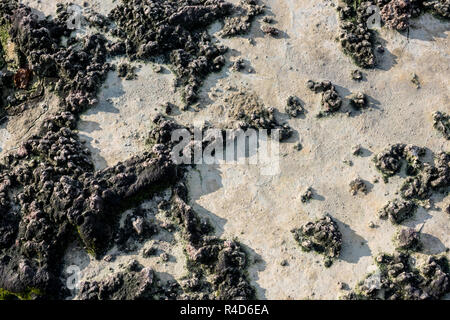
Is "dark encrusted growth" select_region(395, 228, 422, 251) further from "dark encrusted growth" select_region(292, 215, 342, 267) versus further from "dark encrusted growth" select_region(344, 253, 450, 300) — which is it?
"dark encrusted growth" select_region(292, 215, 342, 267)

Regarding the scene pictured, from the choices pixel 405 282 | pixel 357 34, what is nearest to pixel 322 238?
pixel 405 282

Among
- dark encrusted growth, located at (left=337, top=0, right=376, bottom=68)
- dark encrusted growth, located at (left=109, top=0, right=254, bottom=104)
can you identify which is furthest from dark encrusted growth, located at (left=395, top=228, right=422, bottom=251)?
dark encrusted growth, located at (left=109, top=0, right=254, bottom=104)

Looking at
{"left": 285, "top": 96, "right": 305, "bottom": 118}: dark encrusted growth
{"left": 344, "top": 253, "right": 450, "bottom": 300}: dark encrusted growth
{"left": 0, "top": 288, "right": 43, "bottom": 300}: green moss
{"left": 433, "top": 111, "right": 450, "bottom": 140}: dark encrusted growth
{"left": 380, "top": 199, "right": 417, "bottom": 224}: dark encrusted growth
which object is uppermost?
{"left": 285, "top": 96, "right": 305, "bottom": 118}: dark encrusted growth

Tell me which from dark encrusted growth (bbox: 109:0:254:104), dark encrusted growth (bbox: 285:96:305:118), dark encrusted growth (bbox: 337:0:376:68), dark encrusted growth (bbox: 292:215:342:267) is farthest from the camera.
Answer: dark encrusted growth (bbox: 109:0:254:104)

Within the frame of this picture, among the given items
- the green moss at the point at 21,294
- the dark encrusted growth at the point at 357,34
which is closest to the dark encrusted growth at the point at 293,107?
the dark encrusted growth at the point at 357,34

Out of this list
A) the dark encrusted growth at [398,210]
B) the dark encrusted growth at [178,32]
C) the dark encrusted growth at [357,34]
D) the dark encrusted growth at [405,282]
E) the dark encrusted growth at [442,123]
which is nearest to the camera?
the dark encrusted growth at [405,282]

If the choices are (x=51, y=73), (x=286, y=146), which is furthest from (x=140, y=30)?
(x=286, y=146)

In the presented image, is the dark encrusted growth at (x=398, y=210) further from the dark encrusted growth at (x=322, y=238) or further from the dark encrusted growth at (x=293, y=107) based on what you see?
the dark encrusted growth at (x=293, y=107)

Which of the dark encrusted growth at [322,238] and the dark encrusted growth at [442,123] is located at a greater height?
the dark encrusted growth at [442,123]

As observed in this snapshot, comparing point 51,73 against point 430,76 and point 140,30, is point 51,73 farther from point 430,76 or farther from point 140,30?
point 430,76
